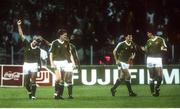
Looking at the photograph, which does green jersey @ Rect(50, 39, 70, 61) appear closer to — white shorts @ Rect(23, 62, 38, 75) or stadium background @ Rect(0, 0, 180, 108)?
white shorts @ Rect(23, 62, 38, 75)

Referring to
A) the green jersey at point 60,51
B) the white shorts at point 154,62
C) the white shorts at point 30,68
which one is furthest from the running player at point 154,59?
the white shorts at point 30,68

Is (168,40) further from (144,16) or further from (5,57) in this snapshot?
(5,57)

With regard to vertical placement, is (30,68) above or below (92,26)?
below

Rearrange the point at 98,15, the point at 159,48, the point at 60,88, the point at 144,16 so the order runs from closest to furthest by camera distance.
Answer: the point at 60,88 → the point at 159,48 → the point at 144,16 → the point at 98,15

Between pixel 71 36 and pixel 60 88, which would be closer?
pixel 60 88

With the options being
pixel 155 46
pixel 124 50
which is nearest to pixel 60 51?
pixel 124 50

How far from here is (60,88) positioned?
1184 cm

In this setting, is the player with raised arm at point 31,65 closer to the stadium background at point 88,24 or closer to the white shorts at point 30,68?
the white shorts at point 30,68

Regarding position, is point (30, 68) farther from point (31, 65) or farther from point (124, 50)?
point (124, 50)

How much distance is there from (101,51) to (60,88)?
6996 millimetres

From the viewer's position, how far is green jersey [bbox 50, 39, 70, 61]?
470 inches

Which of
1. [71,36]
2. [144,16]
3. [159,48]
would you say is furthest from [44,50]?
[159,48]

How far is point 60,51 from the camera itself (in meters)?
12.0

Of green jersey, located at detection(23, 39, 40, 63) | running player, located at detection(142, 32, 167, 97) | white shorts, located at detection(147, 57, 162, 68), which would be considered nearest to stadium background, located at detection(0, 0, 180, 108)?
running player, located at detection(142, 32, 167, 97)
